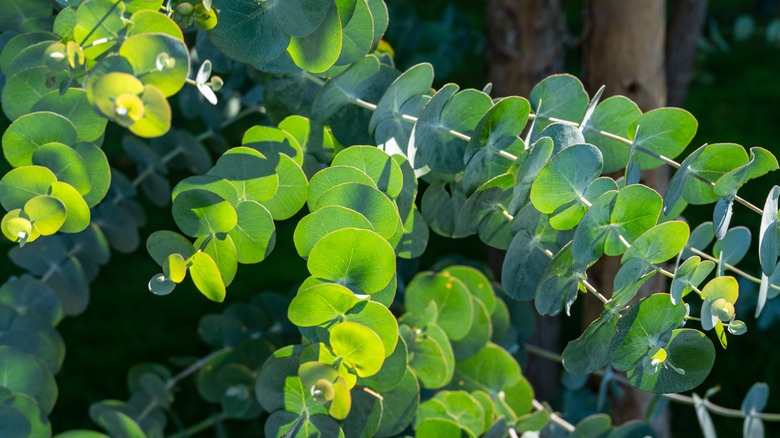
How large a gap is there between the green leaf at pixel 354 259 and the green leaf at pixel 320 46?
17cm

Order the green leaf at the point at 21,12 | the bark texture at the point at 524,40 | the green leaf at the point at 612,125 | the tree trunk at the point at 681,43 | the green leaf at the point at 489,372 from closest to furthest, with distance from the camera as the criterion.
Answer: the green leaf at the point at 612,125 < the green leaf at the point at 21,12 < the green leaf at the point at 489,372 < the bark texture at the point at 524,40 < the tree trunk at the point at 681,43

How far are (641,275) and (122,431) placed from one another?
69 centimetres

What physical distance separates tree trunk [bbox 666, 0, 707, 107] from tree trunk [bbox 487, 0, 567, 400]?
0.39 m

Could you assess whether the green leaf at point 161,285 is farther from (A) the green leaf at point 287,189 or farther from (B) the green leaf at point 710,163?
(B) the green leaf at point 710,163

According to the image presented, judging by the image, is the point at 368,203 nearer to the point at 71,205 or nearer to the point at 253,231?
the point at 253,231

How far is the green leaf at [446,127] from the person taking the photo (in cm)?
61

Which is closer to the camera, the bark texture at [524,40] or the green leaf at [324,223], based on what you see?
the green leaf at [324,223]

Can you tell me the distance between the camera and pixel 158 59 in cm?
47

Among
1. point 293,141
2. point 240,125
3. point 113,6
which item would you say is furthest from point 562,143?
point 240,125

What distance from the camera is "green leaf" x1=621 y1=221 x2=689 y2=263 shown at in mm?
508

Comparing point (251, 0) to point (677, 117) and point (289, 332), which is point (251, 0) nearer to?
point (677, 117)

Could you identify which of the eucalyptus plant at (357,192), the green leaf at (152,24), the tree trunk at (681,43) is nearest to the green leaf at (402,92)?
the eucalyptus plant at (357,192)

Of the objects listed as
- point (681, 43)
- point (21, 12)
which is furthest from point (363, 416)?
point (681, 43)

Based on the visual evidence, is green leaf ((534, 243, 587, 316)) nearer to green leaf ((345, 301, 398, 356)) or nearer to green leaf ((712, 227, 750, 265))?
green leaf ((345, 301, 398, 356))
